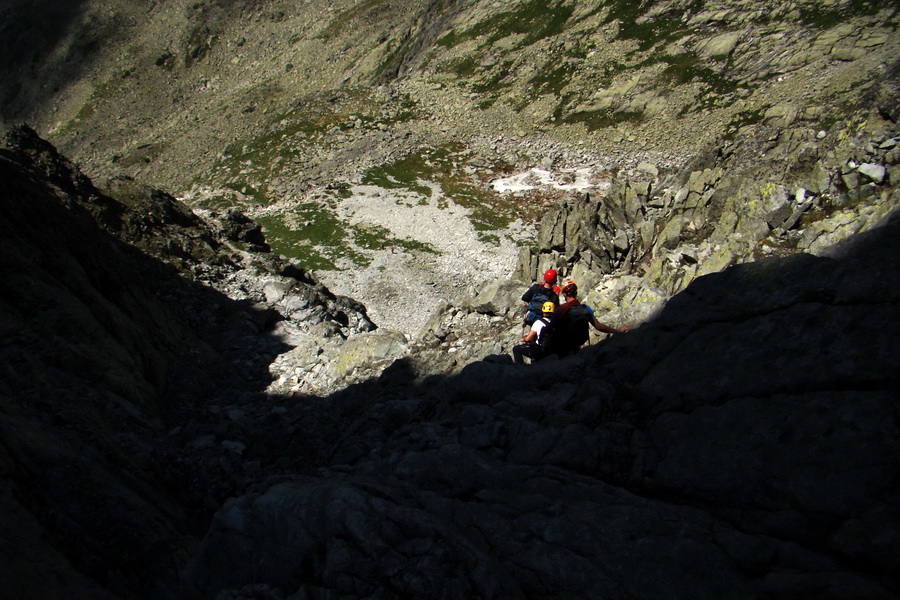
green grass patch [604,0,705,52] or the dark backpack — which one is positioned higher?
green grass patch [604,0,705,52]

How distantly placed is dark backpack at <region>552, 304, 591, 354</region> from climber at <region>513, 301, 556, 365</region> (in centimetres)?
28

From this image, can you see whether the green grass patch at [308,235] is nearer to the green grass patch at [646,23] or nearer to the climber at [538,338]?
the climber at [538,338]

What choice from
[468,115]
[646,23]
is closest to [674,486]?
[468,115]

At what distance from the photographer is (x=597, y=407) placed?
9.27 meters

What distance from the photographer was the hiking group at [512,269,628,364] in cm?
1298

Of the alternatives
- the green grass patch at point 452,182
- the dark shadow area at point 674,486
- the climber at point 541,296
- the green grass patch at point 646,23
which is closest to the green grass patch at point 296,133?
the green grass patch at point 452,182

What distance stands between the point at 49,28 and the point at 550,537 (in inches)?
6958

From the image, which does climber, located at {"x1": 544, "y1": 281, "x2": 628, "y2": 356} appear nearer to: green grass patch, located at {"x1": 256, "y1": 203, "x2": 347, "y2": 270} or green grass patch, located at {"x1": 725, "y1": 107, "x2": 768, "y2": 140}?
green grass patch, located at {"x1": 256, "y1": 203, "x2": 347, "y2": 270}

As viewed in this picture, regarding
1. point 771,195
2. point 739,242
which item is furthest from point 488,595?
point 771,195

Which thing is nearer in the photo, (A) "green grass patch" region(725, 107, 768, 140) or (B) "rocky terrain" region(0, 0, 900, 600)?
(B) "rocky terrain" region(0, 0, 900, 600)

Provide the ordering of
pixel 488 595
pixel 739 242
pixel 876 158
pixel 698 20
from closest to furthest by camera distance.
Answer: pixel 488 595, pixel 876 158, pixel 739 242, pixel 698 20

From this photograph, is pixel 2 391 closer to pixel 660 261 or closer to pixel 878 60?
pixel 660 261

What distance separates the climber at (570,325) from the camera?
42.5 feet

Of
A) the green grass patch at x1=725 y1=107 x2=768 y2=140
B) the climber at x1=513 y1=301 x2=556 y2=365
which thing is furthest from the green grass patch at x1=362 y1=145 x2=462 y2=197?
the climber at x1=513 y1=301 x2=556 y2=365
